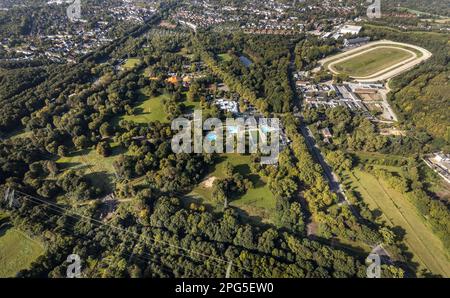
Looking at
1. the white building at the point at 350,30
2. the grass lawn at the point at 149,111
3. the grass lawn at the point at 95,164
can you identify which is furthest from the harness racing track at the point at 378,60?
the grass lawn at the point at 95,164

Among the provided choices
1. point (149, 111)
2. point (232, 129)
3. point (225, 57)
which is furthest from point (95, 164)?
point (225, 57)

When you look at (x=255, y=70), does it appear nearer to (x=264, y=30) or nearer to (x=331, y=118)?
(x=331, y=118)

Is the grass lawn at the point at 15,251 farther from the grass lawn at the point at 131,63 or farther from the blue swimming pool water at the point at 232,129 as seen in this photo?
the grass lawn at the point at 131,63

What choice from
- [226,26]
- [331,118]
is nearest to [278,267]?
[331,118]

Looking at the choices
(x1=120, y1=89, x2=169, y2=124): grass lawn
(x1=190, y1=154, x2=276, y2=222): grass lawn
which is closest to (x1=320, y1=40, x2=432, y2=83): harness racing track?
(x1=190, y1=154, x2=276, y2=222): grass lawn

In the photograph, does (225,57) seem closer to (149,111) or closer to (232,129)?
(149,111)

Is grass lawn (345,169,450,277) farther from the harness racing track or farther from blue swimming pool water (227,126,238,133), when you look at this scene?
Answer: the harness racing track
